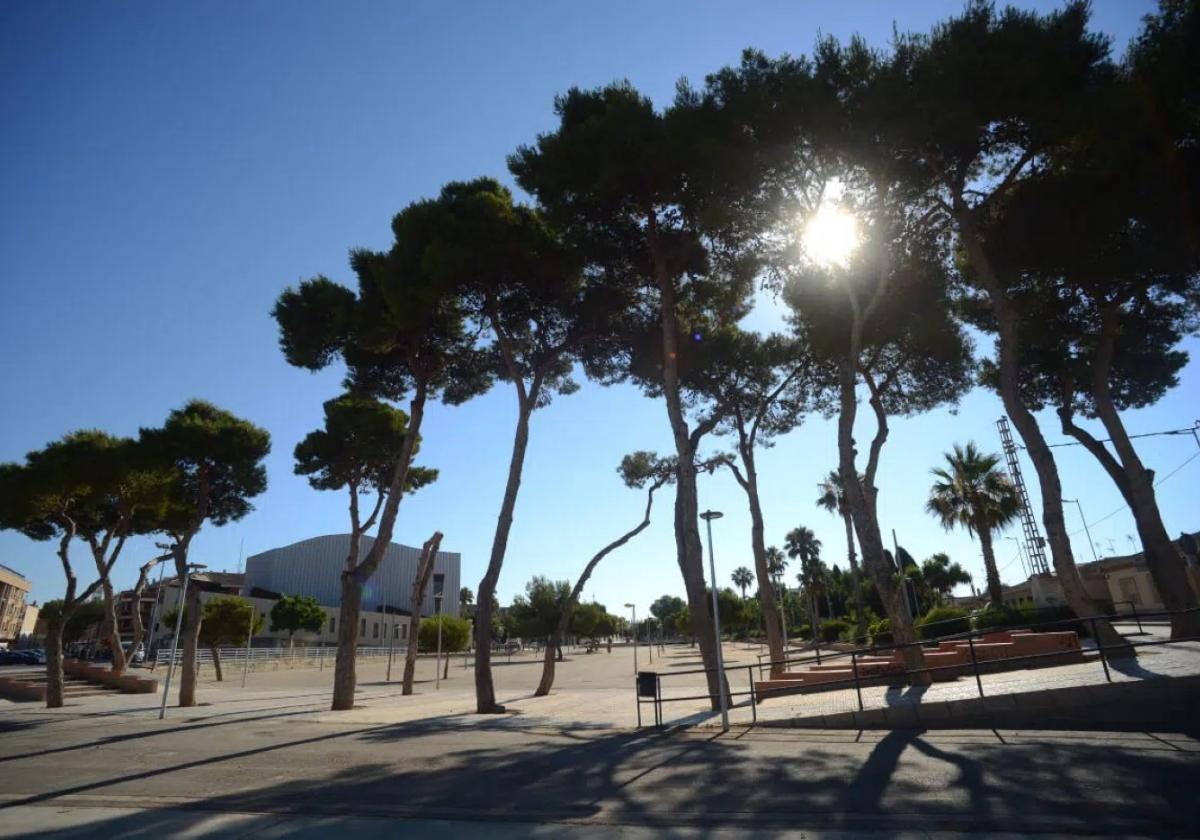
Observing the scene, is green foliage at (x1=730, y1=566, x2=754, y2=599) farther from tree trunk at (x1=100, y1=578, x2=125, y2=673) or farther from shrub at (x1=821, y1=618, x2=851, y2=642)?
tree trunk at (x1=100, y1=578, x2=125, y2=673)

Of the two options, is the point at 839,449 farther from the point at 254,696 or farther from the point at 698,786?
the point at 254,696

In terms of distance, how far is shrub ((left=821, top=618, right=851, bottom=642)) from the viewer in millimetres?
43219

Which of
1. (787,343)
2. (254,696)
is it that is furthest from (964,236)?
(254,696)

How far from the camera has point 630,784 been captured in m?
6.37

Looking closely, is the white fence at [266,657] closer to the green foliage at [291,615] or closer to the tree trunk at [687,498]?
the green foliage at [291,615]

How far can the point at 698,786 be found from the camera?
6125mm

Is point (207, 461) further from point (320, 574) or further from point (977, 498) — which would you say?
point (320, 574)

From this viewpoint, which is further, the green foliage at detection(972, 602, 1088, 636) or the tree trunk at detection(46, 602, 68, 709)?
the green foliage at detection(972, 602, 1088, 636)

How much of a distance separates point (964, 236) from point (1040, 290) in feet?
14.3

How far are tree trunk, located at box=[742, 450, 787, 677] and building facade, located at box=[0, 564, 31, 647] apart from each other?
308ft

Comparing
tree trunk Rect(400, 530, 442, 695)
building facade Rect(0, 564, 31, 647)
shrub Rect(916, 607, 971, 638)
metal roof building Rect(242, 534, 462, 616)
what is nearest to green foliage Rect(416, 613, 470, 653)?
metal roof building Rect(242, 534, 462, 616)

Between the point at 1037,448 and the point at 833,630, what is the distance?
3588cm

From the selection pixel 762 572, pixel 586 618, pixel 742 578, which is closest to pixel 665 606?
pixel 742 578

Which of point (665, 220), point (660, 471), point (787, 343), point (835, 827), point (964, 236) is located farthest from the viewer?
point (660, 471)
